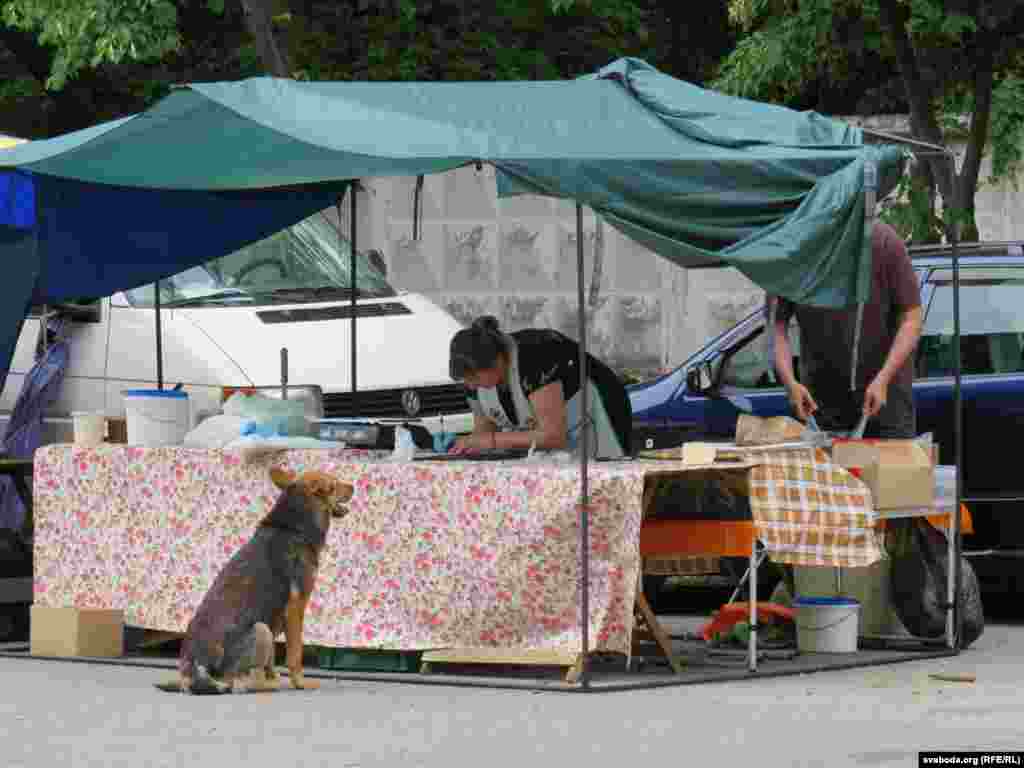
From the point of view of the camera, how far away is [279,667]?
1111cm

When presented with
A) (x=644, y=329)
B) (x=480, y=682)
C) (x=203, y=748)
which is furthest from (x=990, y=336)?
(x=644, y=329)

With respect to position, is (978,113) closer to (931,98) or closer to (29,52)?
(931,98)

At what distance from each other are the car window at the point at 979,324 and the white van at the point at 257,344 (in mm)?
2680

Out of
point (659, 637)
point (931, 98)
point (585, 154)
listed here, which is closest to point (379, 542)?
point (659, 637)

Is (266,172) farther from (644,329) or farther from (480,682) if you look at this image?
(644,329)

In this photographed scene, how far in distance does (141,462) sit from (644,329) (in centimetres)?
1172

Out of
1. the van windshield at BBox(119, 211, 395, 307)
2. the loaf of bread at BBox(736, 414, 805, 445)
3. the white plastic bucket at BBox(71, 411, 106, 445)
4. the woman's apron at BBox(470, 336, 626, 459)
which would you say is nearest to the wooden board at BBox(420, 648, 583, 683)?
the woman's apron at BBox(470, 336, 626, 459)

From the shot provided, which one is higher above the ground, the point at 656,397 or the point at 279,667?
the point at 656,397

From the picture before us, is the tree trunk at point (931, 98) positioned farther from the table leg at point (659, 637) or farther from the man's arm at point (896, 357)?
the table leg at point (659, 637)

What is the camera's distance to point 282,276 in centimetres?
1510

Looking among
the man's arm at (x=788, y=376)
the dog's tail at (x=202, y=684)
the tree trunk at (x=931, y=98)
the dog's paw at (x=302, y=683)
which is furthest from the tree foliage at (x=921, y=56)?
the dog's tail at (x=202, y=684)

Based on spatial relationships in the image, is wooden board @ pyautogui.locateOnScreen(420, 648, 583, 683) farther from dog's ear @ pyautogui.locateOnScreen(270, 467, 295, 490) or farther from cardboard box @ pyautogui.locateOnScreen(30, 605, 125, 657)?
cardboard box @ pyautogui.locateOnScreen(30, 605, 125, 657)

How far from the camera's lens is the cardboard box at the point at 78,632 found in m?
11.7

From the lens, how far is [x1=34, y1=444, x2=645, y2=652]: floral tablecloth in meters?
10.2
